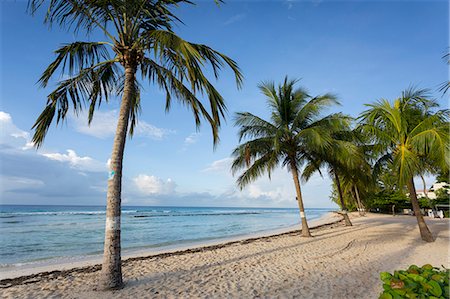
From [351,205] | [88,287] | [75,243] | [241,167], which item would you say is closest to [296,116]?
[241,167]

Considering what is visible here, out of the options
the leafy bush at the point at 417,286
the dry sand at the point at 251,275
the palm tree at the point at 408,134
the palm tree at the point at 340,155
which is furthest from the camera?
the palm tree at the point at 340,155

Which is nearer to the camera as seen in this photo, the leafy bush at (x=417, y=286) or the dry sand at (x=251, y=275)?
the leafy bush at (x=417, y=286)

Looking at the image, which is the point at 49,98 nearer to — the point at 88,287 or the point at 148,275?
the point at 88,287

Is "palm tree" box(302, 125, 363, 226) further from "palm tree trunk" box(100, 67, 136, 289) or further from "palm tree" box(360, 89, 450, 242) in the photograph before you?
"palm tree trunk" box(100, 67, 136, 289)

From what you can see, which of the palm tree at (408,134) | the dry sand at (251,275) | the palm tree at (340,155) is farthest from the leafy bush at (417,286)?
the palm tree at (340,155)

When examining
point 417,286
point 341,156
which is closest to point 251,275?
point 417,286

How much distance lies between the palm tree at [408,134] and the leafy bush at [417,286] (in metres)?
7.58

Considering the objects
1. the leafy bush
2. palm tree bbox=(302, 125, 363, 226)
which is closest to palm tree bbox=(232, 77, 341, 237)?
palm tree bbox=(302, 125, 363, 226)

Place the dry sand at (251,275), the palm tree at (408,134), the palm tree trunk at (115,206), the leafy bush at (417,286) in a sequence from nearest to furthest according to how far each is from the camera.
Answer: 1. the leafy bush at (417,286)
2. the dry sand at (251,275)
3. the palm tree trunk at (115,206)
4. the palm tree at (408,134)

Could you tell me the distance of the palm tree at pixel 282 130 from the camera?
451 inches

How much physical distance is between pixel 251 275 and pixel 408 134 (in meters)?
7.24

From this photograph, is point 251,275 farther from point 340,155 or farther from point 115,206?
point 340,155

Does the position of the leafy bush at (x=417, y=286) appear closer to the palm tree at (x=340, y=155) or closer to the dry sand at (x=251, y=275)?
the dry sand at (x=251, y=275)

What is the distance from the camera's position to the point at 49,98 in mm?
5910
